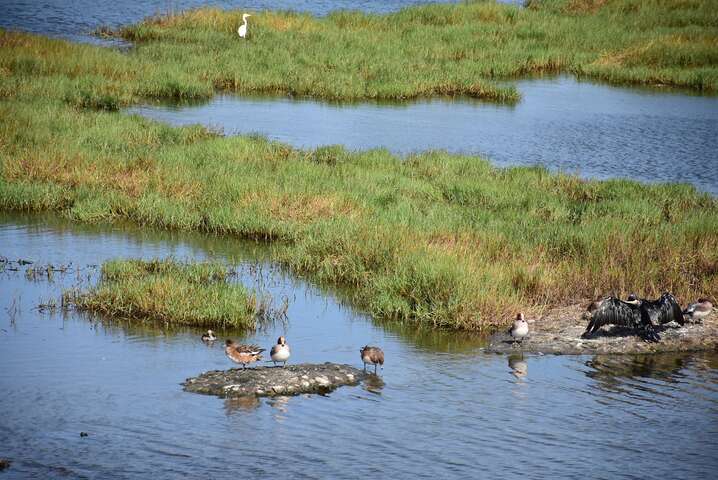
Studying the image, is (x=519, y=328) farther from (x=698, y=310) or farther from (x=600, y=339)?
(x=698, y=310)

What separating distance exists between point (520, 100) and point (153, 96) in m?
12.6

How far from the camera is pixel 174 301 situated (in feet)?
52.5

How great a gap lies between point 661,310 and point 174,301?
6939mm

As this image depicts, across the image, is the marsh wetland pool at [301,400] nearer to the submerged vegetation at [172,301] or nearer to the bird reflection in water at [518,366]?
the bird reflection in water at [518,366]

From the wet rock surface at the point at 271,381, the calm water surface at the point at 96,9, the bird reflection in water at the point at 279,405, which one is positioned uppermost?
the calm water surface at the point at 96,9

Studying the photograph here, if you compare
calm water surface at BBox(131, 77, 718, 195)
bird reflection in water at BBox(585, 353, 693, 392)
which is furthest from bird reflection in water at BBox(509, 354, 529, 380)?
calm water surface at BBox(131, 77, 718, 195)

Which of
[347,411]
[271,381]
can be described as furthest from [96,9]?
[347,411]

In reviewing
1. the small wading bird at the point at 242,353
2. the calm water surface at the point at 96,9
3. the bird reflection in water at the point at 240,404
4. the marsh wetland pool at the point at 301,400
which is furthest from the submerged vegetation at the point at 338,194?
the calm water surface at the point at 96,9

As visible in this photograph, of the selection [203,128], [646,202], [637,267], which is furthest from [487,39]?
[637,267]

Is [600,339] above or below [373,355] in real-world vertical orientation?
below

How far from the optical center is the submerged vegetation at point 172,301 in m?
15.8

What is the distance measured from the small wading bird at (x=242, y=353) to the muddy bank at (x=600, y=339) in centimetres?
352

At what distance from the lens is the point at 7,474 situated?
1074cm

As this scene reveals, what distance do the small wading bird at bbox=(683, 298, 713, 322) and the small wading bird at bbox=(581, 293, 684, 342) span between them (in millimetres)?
296
